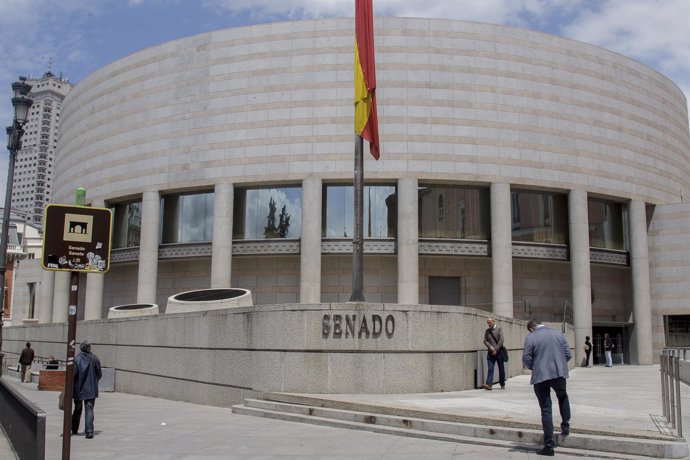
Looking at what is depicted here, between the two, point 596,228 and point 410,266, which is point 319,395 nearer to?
point 410,266

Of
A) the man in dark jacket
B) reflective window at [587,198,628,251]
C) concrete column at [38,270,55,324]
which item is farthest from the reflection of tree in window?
the man in dark jacket

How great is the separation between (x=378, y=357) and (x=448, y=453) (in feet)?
16.3

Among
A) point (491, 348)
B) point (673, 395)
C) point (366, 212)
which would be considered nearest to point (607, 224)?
point (366, 212)

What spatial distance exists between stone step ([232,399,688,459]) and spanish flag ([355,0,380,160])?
6.56m

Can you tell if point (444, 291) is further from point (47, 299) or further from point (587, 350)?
point (47, 299)

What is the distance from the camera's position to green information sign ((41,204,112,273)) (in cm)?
831

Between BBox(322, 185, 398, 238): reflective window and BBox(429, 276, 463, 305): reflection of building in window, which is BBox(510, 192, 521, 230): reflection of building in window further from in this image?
BBox(322, 185, 398, 238): reflective window

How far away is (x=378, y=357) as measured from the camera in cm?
1436

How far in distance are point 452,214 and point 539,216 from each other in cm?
502

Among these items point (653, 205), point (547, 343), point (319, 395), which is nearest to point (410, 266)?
point (653, 205)

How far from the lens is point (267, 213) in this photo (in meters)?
Result: 35.3

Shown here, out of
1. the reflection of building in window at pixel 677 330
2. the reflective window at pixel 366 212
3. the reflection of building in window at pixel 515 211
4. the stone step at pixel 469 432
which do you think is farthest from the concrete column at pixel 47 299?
the reflection of building in window at pixel 677 330

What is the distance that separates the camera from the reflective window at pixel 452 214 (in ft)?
113

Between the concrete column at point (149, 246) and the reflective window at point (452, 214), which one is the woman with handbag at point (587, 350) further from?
the concrete column at point (149, 246)
